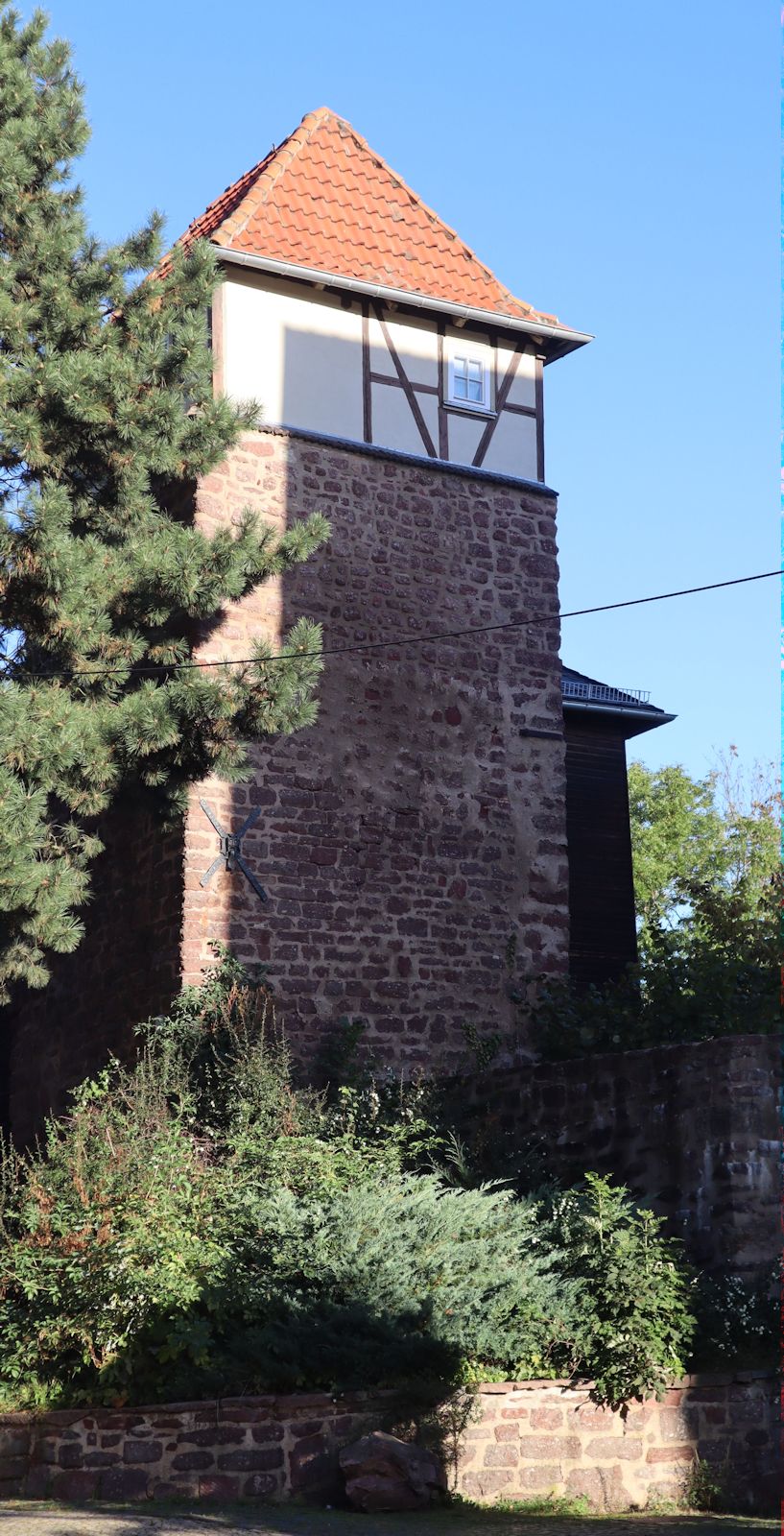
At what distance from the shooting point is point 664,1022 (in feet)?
43.2

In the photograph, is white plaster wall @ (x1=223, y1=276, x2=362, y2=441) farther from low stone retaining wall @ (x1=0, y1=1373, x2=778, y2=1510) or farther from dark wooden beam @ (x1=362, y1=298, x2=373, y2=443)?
low stone retaining wall @ (x1=0, y1=1373, x2=778, y2=1510)

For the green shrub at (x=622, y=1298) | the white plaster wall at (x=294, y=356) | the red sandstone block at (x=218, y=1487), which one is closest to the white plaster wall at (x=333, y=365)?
the white plaster wall at (x=294, y=356)

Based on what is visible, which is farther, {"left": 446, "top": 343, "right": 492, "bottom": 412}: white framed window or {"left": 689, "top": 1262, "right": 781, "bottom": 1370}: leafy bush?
{"left": 446, "top": 343, "right": 492, "bottom": 412}: white framed window

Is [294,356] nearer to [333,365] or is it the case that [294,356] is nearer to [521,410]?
[333,365]

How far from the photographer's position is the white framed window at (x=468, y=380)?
1584 cm

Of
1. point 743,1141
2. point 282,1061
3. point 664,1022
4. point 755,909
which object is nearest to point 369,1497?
point 743,1141

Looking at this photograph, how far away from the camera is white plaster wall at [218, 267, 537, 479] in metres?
14.8

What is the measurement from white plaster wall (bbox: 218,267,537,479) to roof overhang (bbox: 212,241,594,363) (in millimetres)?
154

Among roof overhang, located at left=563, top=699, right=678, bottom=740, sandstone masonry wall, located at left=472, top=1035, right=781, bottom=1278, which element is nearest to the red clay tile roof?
roof overhang, located at left=563, top=699, right=678, bottom=740

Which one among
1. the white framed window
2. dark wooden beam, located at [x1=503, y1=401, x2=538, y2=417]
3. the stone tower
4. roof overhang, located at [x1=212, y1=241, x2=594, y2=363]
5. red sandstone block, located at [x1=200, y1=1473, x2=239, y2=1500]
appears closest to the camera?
red sandstone block, located at [x1=200, y1=1473, x2=239, y2=1500]

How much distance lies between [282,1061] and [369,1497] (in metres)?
4.19

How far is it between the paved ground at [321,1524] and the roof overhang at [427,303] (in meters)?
9.35

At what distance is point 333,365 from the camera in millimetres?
15148

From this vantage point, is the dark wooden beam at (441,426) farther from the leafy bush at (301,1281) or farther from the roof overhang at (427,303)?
the leafy bush at (301,1281)
